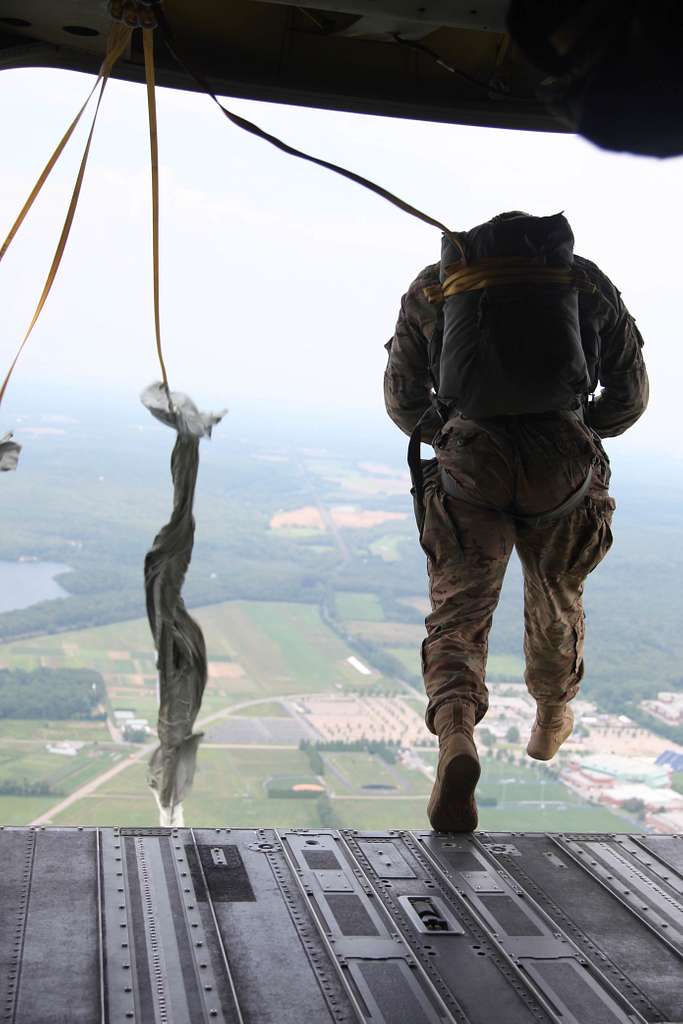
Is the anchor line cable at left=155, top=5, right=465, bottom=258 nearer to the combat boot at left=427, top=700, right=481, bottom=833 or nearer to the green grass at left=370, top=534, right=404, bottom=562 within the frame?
the combat boot at left=427, top=700, right=481, bottom=833

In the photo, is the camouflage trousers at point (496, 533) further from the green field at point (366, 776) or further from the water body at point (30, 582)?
the water body at point (30, 582)

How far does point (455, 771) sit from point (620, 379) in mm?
1310

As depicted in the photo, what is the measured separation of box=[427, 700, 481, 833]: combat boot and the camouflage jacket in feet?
3.03

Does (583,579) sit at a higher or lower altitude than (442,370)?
lower

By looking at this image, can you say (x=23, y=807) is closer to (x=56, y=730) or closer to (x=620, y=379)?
(x=56, y=730)

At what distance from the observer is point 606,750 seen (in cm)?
1992

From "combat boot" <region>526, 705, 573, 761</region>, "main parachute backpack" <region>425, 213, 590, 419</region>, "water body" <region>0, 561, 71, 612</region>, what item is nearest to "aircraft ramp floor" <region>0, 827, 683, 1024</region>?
"combat boot" <region>526, 705, 573, 761</region>

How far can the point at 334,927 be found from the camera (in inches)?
104

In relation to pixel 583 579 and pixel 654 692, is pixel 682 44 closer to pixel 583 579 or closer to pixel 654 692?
pixel 583 579

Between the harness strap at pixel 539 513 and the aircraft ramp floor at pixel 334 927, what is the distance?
0.90 meters

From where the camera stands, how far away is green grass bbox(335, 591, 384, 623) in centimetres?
2081

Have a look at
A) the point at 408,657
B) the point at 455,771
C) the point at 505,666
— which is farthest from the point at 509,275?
the point at 505,666

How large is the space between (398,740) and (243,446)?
8.29 metres

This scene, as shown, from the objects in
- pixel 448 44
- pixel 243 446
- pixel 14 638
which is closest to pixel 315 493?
pixel 243 446
